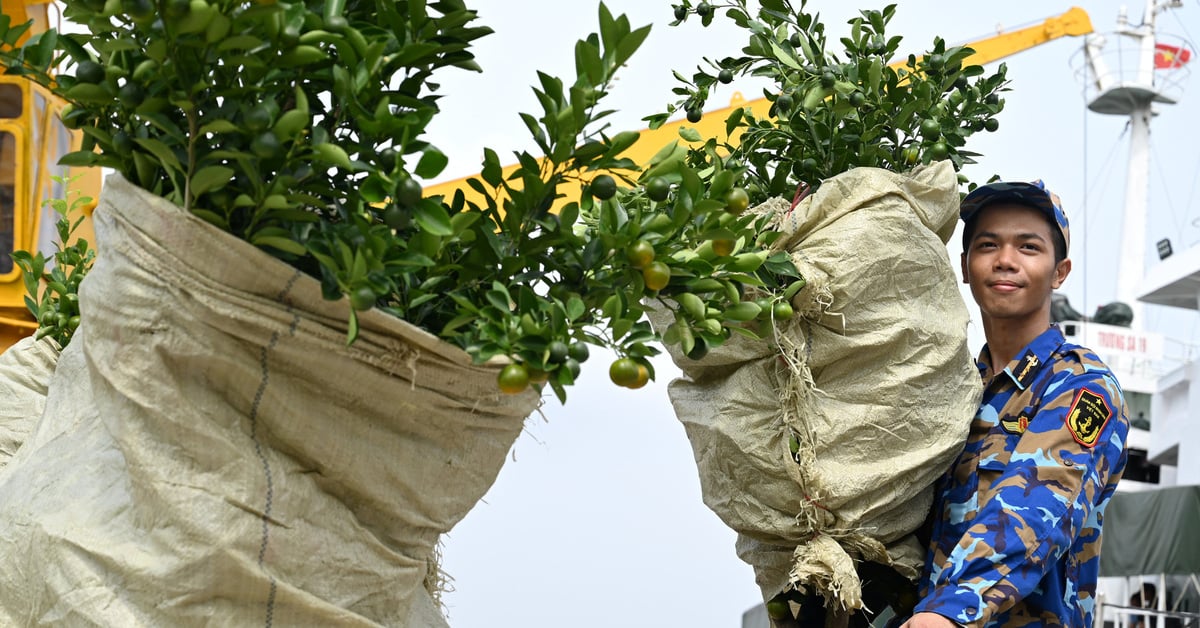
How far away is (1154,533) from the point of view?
1355cm

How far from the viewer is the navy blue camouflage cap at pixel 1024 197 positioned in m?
2.64

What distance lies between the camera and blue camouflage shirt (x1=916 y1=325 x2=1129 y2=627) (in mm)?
2270

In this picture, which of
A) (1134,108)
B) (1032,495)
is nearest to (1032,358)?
(1032,495)

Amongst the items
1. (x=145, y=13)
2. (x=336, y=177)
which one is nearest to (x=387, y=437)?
(x=336, y=177)

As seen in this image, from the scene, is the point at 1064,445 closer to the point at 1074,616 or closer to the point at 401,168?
the point at 1074,616

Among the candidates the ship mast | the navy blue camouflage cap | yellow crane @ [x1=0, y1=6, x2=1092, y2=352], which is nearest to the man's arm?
the navy blue camouflage cap

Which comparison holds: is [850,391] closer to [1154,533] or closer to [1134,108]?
[1154,533]

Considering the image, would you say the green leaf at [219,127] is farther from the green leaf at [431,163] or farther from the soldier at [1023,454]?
the soldier at [1023,454]

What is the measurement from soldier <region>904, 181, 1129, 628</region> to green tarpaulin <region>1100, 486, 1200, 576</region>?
11.4 m

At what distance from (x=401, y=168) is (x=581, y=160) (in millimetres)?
241

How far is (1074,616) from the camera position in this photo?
248 centimetres

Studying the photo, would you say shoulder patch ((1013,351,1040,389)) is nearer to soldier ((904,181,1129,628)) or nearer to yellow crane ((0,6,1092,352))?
soldier ((904,181,1129,628))

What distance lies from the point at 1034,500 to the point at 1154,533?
12.4m

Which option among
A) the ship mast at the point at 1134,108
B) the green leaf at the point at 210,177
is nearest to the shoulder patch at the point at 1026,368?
the green leaf at the point at 210,177
